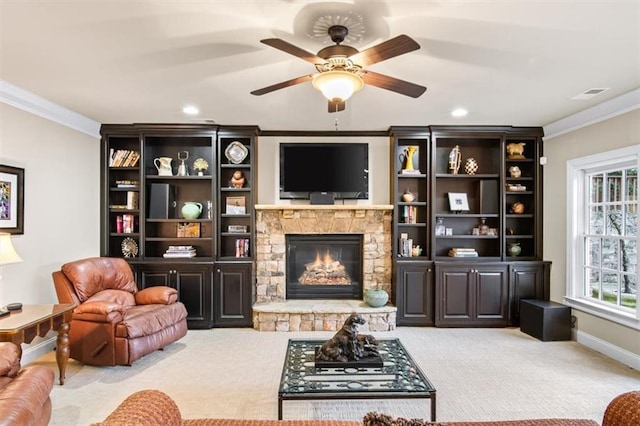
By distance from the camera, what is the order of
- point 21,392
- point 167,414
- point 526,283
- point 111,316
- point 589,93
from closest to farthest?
point 167,414 → point 21,392 → point 111,316 → point 589,93 → point 526,283

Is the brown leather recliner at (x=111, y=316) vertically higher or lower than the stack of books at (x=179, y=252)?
lower

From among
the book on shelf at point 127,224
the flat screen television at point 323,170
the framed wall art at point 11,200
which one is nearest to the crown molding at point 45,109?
the framed wall art at point 11,200

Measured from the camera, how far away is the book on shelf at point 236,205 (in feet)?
17.1

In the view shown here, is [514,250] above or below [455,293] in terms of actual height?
above

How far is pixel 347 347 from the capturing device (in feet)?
9.26

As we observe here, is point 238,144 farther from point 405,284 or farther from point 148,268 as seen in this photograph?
point 405,284

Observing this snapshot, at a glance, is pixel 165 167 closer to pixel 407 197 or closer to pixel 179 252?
pixel 179 252

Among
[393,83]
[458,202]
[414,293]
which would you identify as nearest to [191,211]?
[414,293]

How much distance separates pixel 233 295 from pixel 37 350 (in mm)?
2104

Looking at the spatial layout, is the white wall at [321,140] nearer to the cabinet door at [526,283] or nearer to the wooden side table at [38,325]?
the cabinet door at [526,283]

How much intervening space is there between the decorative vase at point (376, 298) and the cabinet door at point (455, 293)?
2.34 ft

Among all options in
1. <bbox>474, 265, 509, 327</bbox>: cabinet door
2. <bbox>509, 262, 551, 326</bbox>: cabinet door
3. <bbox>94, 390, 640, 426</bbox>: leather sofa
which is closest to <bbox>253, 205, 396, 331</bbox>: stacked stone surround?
<bbox>474, 265, 509, 327</bbox>: cabinet door

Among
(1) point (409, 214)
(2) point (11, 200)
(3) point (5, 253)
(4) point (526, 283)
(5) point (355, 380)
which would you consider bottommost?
(5) point (355, 380)

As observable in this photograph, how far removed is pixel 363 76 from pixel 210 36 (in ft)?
3.46
